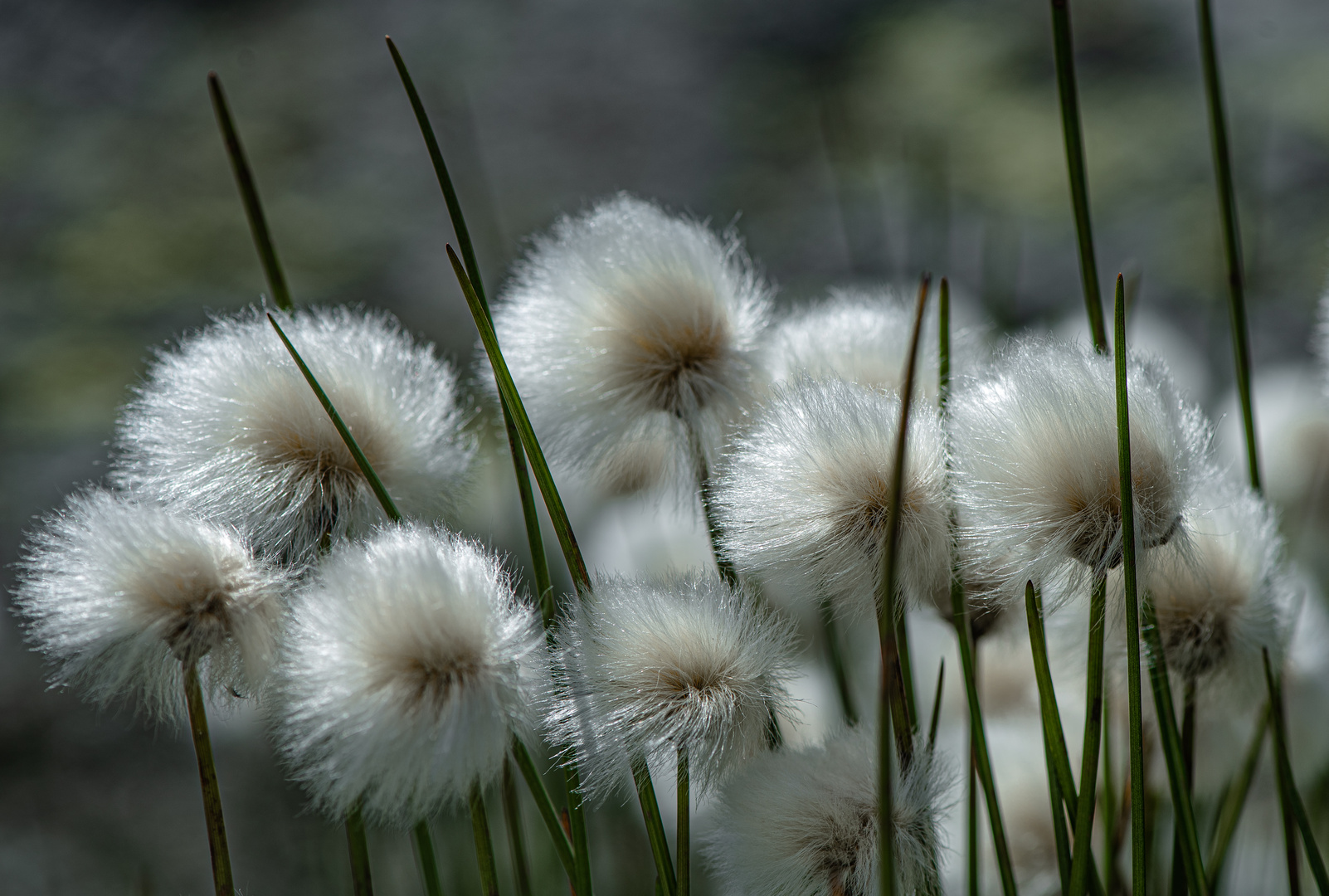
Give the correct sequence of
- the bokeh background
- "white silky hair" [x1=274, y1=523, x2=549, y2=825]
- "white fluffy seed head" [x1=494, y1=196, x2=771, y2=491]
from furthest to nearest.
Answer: the bokeh background, "white fluffy seed head" [x1=494, y1=196, x2=771, y2=491], "white silky hair" [x1=274, y1=523, x2=549, y2=825]

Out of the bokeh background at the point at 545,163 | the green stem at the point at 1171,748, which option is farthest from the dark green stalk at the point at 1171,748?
the bokeh background at the point at 545,163

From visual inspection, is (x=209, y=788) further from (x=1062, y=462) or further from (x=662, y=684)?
(x=1062, y=462)

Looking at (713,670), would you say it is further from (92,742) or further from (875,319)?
(92,742)

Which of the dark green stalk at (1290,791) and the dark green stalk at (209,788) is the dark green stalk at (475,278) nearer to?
the dark green stalk at (209,788)

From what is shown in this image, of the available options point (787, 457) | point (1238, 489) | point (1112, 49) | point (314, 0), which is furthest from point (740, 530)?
point (314, 0)

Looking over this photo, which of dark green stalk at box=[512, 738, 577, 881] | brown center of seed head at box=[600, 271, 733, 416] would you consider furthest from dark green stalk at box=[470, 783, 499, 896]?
brown center of seed head at box=[600, 271, 733, 416]

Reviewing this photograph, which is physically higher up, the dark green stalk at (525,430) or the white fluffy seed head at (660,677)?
the dark green stalk at (525,430)

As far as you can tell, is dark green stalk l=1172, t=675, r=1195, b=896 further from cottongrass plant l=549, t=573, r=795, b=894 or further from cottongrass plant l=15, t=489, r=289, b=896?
cottongrass plant l=15, t=489, r=289, b=896
